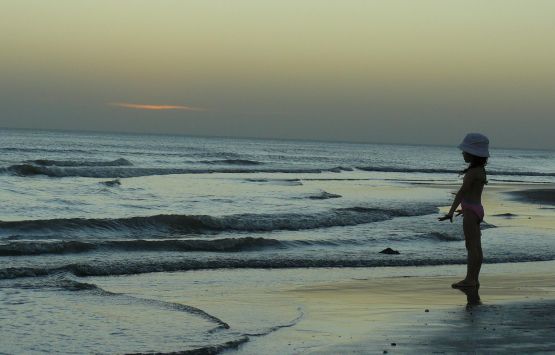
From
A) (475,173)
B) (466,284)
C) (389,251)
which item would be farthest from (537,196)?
(475,173)

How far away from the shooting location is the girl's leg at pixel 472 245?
9727mm

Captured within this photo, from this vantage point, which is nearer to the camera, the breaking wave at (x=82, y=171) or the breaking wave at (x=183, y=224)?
the breaking wave at (x=183, y=224)

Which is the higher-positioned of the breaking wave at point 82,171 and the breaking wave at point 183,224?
the breaking wave at point 183,224

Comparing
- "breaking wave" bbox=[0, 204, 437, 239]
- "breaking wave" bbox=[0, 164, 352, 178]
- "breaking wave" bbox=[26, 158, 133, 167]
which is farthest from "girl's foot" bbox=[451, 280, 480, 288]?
"breaking wave" bbox=[26, 158, 133, 167]

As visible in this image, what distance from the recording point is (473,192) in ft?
31.8

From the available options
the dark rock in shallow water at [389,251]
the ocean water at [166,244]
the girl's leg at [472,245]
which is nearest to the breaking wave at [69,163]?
the ocean water at [166,244]

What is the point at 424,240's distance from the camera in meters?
16.6

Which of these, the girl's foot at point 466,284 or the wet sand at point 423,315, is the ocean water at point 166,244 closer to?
the wet sand at point 423,315

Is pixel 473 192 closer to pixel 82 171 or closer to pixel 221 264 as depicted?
pixel 221 264

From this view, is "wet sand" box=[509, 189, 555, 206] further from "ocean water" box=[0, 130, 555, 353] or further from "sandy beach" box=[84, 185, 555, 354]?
"sandy beach" box=[84, 185, 555, 354]

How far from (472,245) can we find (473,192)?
62 centimetres

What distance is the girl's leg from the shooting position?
973cm

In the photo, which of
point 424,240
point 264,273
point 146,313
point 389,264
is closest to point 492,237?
point 424,240

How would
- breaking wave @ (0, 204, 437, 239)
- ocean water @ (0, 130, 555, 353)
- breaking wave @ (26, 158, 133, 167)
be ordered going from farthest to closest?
breaking wave @ (26, 158, 133, 167) → breaking wave @ (0, 204, 437, 239) → ocean water @ (0, 130, 555, 353)
